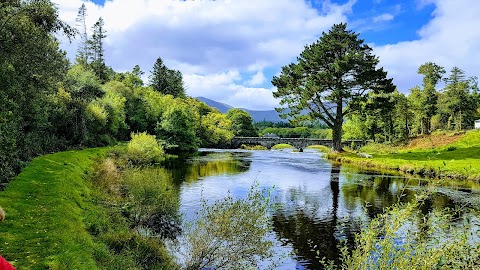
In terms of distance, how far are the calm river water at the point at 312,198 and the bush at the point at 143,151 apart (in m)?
4.39

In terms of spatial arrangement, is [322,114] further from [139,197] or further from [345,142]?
[139,197]

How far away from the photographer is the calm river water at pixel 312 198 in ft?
55.9

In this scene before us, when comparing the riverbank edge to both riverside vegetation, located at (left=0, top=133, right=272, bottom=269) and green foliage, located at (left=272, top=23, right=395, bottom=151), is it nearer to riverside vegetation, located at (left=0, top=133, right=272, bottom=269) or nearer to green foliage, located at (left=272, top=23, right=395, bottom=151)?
green foliage, located at (left=272, top=23, right=395, bottom=151)

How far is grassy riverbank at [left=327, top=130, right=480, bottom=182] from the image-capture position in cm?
3984

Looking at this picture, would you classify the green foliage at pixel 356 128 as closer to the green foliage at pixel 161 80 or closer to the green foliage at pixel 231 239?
the green foliage at pixel 161 80

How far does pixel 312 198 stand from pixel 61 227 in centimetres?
1991

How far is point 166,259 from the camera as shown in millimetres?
13617

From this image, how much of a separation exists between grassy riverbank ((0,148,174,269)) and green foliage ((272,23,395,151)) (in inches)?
1838

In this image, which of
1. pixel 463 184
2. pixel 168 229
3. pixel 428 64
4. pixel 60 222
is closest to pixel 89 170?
pixel 168 229

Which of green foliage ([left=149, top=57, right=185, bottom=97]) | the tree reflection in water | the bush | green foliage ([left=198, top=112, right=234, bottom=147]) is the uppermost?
green foliage ([left=149, top=57, right=185, bottom=97])

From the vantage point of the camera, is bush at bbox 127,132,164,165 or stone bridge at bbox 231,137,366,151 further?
stone bridge at bbox 231,137,366,151

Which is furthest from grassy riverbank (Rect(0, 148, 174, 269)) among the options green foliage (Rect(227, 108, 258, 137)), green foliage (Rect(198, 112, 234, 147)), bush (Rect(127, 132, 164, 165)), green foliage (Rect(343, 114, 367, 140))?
green foliage (Rect(227, 108, 258, 137))

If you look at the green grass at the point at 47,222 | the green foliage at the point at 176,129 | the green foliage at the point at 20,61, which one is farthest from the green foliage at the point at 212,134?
the green grass at the point at 47,222

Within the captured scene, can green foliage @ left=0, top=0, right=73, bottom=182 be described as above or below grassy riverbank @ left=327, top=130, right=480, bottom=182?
above
